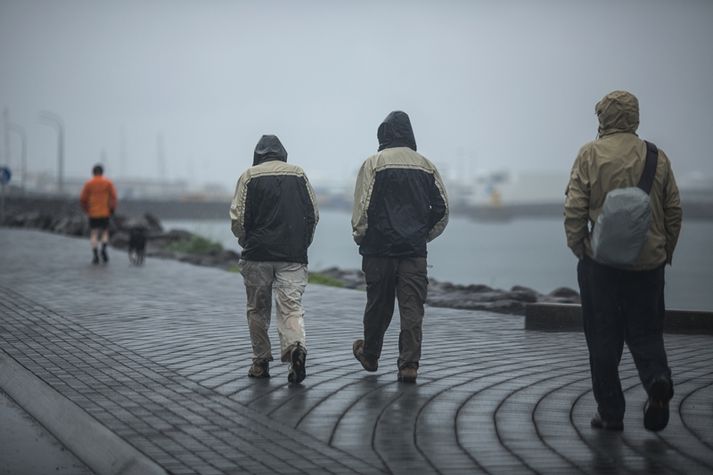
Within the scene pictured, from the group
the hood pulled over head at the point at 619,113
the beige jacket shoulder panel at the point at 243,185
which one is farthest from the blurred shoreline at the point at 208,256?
the hood pulled over head at the point at 619,113

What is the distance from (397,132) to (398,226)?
0.68 m

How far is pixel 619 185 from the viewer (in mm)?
6082

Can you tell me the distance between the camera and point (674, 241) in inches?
241

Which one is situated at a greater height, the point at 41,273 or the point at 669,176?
the point at 669,176

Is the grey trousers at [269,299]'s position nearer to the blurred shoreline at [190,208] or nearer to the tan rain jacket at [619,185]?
the tan rain jacket at [619,185]

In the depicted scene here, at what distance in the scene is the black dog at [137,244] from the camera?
828 inches

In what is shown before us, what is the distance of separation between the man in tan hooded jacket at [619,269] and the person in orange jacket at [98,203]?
16.2 metres

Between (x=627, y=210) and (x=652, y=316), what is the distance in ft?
2.02

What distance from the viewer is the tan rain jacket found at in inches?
239

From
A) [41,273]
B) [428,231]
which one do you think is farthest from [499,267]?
[428,231]

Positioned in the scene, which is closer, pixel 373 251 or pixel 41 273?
pixel 373 251

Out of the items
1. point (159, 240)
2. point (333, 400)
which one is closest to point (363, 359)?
point (333, 400)

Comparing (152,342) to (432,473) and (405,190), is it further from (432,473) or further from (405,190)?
(432,473)

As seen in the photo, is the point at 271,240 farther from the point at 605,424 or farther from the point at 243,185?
the point at 605,424
